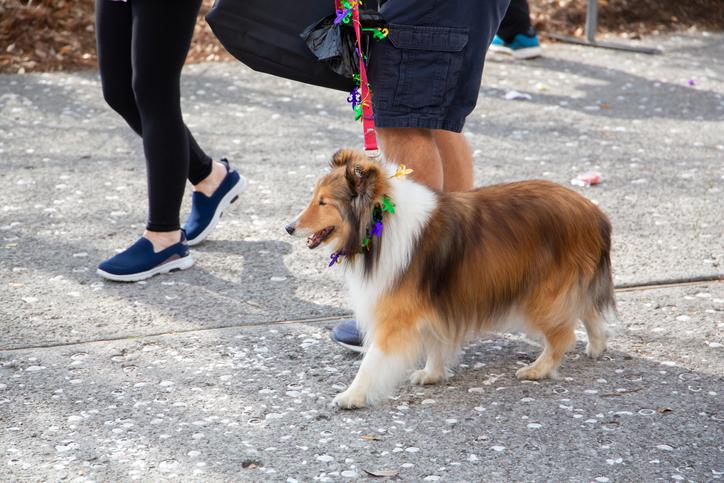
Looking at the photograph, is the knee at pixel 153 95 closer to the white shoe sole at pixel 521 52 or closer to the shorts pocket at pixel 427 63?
the shorts pocket at pixel 427 63

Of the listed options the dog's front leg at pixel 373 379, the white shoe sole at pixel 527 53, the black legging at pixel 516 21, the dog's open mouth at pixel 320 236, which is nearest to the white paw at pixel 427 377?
the dog's front leg at pixel 373 379

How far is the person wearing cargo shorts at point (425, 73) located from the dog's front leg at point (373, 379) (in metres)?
0.40

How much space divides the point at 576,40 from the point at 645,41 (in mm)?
743

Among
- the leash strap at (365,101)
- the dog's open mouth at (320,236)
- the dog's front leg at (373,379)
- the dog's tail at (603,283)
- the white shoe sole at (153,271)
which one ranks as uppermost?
the leash strap at (365,101)

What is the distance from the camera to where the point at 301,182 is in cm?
618

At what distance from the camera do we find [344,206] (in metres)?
3.55

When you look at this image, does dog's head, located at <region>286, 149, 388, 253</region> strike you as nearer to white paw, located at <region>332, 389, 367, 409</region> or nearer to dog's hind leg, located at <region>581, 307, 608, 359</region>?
white paw, located at <region>332, 389, 367, 409</region>

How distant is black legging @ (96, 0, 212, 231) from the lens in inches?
174

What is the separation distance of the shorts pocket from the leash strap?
15 centimetres

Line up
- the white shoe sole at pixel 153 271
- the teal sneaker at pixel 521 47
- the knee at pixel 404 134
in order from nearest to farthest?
the knee at pixel 404 134 → the white shoe sole at pixel 153 271 → the teal sneaker at pixel 521 47

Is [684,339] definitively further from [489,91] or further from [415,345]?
[489,91]

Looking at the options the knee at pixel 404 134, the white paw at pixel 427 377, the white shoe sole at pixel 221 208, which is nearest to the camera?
the white paw at pixel 427 377

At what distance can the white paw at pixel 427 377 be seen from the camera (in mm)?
3883

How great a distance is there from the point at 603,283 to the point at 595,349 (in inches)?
12.9
